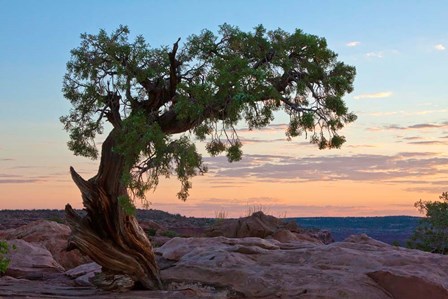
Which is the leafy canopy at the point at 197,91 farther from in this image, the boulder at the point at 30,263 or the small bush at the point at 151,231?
the small bush at the point at 151,231

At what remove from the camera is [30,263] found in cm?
2856

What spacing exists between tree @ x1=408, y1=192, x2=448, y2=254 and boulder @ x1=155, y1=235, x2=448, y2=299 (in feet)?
36.3

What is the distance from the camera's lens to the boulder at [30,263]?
27.2m

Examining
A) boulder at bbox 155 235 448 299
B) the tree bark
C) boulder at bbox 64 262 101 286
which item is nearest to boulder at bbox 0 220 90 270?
boulder at bbox 64 262 101 286

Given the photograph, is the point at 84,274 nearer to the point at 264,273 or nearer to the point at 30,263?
the point at 30,263

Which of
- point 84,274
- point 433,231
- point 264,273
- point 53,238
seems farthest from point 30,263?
point 433,231

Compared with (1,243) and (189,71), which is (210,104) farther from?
(1,243)

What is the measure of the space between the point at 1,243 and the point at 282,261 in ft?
33.1

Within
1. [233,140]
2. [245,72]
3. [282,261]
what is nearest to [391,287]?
[282,261]

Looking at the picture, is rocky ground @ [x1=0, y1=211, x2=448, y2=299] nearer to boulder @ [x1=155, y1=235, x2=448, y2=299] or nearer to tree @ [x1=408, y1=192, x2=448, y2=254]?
boulder @ [x1=155, y1=235, x2=448, y2=299]

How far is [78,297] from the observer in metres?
20.5

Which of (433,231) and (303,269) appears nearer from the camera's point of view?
(303,269)

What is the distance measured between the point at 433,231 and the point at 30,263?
21748 mm

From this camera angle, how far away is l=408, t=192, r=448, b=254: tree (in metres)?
36.6
